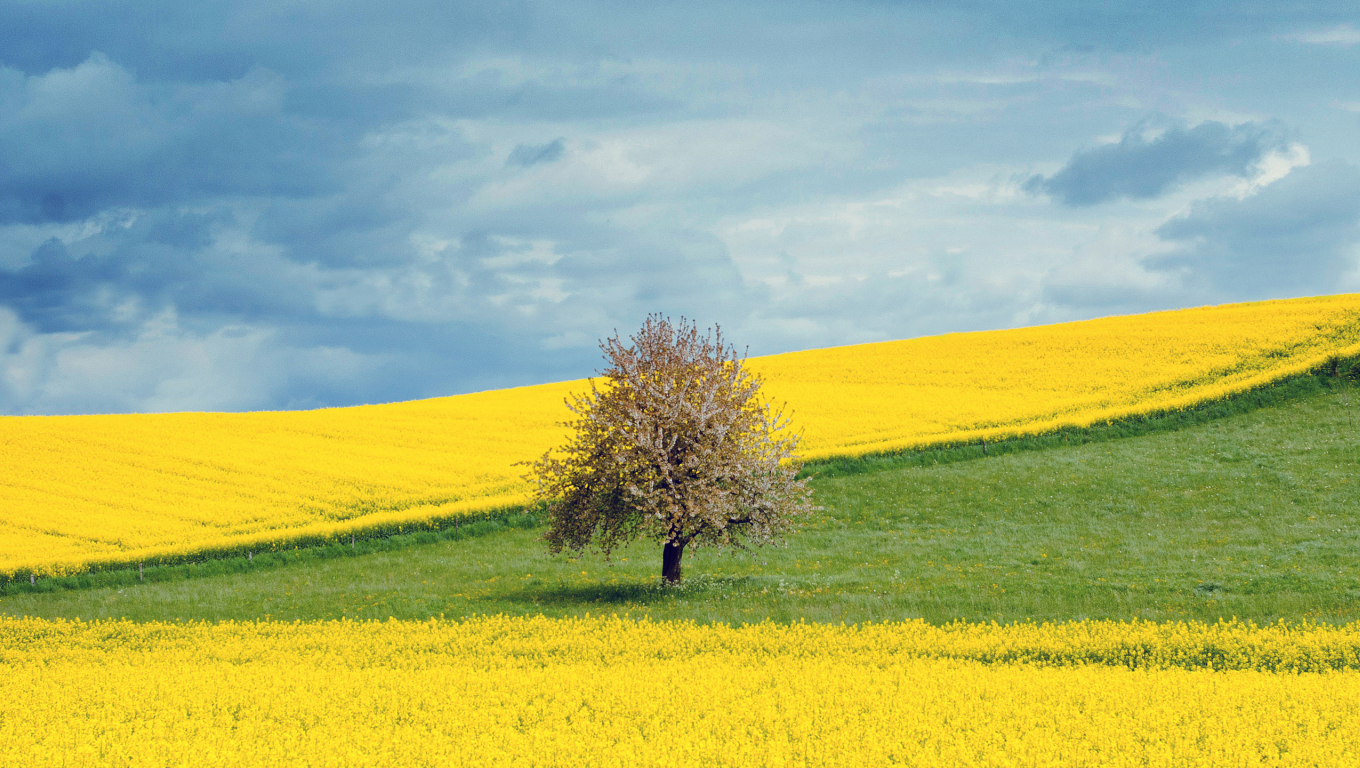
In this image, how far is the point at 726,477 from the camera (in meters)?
25.0

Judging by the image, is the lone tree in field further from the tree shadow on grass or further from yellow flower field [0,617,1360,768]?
yellow flower field [0,617,1360,768]

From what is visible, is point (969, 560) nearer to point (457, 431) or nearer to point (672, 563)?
point (672, 563)

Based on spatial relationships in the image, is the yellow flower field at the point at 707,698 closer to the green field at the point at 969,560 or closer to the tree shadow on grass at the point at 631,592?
the green field at the point at 969,560

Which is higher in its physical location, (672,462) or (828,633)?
(672,462)

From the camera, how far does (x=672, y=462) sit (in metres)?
25.4

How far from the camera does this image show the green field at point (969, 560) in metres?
22.7

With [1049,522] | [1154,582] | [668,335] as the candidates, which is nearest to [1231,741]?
[1154,582]

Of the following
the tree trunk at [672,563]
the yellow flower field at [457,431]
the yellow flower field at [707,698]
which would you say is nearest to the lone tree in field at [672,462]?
the tree trunk at [672,563]

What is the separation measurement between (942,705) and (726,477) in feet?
43.4

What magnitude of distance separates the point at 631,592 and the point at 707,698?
1275 centimetres

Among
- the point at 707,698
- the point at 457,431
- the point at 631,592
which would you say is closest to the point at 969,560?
the point at 631,592

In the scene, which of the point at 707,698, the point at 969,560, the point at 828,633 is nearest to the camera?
the point at 707,698

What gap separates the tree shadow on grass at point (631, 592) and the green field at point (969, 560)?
94mm

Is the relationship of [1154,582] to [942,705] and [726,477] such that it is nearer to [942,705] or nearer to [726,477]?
[726,477]
